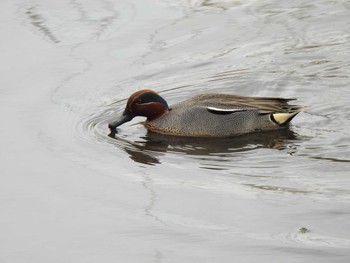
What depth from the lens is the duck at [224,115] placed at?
10375mm

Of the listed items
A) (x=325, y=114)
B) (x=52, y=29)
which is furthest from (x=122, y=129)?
(x=52, y=29)

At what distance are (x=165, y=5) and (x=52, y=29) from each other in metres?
1.96

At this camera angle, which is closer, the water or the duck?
the water

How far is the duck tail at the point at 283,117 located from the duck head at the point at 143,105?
1250mm

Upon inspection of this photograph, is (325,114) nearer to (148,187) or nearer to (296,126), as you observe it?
→ (296,126)

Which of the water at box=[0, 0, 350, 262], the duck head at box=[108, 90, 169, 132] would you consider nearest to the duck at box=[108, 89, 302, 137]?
the duck head at box=[108, 90, 169, 132]

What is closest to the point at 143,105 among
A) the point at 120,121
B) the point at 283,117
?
the point at 120,121

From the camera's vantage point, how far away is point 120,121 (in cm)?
1055

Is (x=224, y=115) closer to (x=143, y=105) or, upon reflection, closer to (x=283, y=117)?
(x=283, y=117)

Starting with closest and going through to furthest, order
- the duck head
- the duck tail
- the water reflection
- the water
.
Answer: the water, the water reflection, the duck tail, the duck head

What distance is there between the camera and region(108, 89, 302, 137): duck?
10375mm

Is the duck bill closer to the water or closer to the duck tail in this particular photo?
the water

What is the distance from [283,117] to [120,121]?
182 cm

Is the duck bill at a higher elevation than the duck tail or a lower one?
lower
